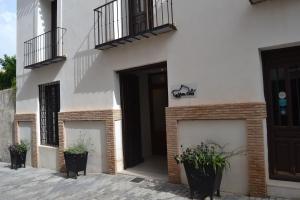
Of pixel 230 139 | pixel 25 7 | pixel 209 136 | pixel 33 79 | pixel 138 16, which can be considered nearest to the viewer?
pixel 230 139

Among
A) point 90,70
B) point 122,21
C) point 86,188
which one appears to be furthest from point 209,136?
point 90,70

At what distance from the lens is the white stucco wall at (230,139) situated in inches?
236

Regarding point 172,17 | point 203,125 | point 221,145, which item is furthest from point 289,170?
point 172,17

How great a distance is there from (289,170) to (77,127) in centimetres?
605

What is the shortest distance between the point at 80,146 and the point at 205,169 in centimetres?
443

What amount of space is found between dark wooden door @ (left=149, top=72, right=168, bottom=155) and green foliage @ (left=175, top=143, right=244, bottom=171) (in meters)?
3.75

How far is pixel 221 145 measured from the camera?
6.28 meters

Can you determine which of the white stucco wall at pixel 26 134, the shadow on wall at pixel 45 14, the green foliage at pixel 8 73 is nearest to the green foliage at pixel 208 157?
the white stucco wall at pixel 26 134

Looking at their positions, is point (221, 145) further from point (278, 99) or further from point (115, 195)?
point (115, 195)

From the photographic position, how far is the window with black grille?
10.6 m

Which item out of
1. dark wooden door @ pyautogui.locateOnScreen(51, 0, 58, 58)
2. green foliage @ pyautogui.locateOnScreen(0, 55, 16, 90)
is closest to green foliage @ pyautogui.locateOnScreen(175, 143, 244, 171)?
dark wooden door @ pyautogui.locateOnScreen(51, 0, 58, 58)

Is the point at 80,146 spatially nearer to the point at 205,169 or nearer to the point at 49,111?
the point at 49,111

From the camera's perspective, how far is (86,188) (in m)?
7.45

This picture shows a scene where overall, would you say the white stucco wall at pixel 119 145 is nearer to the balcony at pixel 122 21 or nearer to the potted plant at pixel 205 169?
the balcony at pixel 122 21
